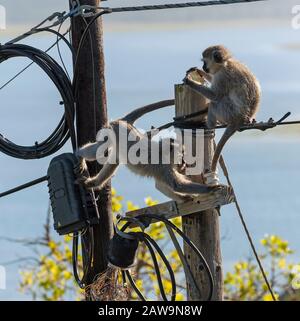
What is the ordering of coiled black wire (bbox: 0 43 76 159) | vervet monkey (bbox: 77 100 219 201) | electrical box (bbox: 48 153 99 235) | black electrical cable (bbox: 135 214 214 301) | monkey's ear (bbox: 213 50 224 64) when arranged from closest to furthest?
black electrical cable (bbox: 135 214 214 301)
vervet monkey (bbox: 77 100 219 201)
electrical box (bbox: 48 153 99 235)
coiled black wire (bbox: 0 43 76 159)
monkey's ear (bbox: 213 50 224 64)

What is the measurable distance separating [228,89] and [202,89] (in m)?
0.66

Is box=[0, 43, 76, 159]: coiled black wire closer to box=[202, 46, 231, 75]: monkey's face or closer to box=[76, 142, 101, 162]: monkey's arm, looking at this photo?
box=[76, 142, 101, 162]: monkey's arm

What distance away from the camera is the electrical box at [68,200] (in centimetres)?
905

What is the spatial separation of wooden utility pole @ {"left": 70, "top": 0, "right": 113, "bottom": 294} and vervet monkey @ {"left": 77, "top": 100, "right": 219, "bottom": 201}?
0.19 meters

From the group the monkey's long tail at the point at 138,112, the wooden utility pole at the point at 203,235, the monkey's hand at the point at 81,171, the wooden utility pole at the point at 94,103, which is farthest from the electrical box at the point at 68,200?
the wooden utility pole at the point at 203,235

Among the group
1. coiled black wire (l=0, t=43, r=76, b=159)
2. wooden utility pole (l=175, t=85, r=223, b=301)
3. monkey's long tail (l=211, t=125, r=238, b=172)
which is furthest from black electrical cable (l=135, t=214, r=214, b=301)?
coiled black wire (l=0, t=43, r=76, b=159)

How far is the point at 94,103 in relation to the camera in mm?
9406

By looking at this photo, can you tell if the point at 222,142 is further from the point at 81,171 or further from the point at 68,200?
the point at 68,200

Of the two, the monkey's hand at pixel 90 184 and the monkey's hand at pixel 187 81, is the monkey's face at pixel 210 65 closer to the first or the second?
the monkey's hand at pixel 187 81

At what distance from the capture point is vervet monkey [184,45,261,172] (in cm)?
921

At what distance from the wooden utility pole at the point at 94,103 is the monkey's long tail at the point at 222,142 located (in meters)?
1.13

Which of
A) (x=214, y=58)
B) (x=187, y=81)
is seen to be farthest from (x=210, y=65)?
(x=187, y=81)

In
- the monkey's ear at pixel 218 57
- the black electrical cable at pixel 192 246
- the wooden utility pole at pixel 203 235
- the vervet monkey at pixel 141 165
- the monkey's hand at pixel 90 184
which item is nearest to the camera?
the black electrical cable at pixel 192 246
